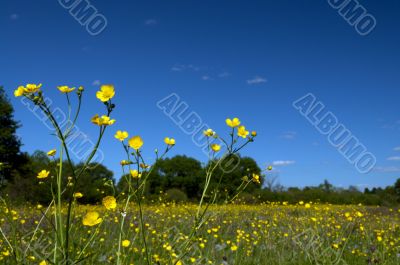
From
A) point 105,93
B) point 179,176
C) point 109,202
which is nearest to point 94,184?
point 179,176

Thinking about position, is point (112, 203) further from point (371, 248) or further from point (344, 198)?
point (344, 198)

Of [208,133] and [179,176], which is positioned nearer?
[208,133]

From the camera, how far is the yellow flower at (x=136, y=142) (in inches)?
83.0

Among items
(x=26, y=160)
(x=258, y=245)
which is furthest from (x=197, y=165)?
(x=258, y=245)

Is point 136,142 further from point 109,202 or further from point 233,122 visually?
point 233,122

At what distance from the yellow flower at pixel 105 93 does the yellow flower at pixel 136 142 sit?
0.34 m

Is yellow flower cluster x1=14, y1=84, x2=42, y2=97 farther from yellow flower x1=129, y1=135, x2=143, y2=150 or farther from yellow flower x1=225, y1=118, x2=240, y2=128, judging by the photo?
yellow flower x1=225, y1=118, x2=240, y2=128

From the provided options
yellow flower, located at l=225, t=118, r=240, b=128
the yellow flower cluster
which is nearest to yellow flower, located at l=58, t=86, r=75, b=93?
the yellow flower cluster

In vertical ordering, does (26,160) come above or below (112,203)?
below

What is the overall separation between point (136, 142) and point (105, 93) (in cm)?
39

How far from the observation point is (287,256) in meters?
5.27

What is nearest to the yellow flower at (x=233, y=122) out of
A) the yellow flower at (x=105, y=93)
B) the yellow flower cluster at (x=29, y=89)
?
the yellow flower at (x=105, y=93)

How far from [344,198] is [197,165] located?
2186 centimetres

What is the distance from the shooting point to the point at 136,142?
2133 mm
